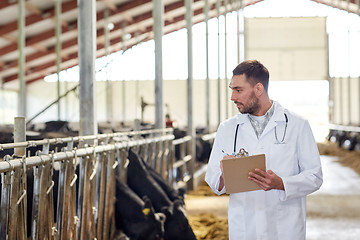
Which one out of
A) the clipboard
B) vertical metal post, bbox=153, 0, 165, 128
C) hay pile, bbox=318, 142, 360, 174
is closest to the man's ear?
the clipboard

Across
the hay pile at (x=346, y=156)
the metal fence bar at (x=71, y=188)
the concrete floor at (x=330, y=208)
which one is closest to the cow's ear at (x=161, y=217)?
the metal fence bar at (x=71, y=188)

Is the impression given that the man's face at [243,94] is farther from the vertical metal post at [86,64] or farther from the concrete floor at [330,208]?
the concrete floor at [330,208]

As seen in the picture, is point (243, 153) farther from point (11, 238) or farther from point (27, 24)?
point (27, 24)

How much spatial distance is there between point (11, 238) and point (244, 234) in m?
1.24

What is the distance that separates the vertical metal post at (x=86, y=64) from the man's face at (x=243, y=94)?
2.52 metres

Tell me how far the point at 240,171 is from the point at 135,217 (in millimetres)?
2218

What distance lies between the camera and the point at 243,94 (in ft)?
9.86

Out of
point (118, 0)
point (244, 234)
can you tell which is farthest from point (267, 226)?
point (118, 0)

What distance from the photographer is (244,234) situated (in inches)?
118

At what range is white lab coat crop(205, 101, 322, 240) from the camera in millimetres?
2975

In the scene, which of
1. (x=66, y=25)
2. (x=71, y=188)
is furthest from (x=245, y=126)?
(x=66, y=25)

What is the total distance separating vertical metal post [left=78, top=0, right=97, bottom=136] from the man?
8.01 ft

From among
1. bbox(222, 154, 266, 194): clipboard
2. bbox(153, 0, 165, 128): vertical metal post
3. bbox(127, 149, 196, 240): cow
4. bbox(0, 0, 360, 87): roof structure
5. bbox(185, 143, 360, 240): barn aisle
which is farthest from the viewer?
bbox(0, 0, 360, 87): roof structure

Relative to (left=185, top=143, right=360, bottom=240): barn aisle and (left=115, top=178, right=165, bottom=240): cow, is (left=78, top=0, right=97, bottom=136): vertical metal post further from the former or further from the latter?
(left=185, top=143, right=360, bottom=240): barn aisle
